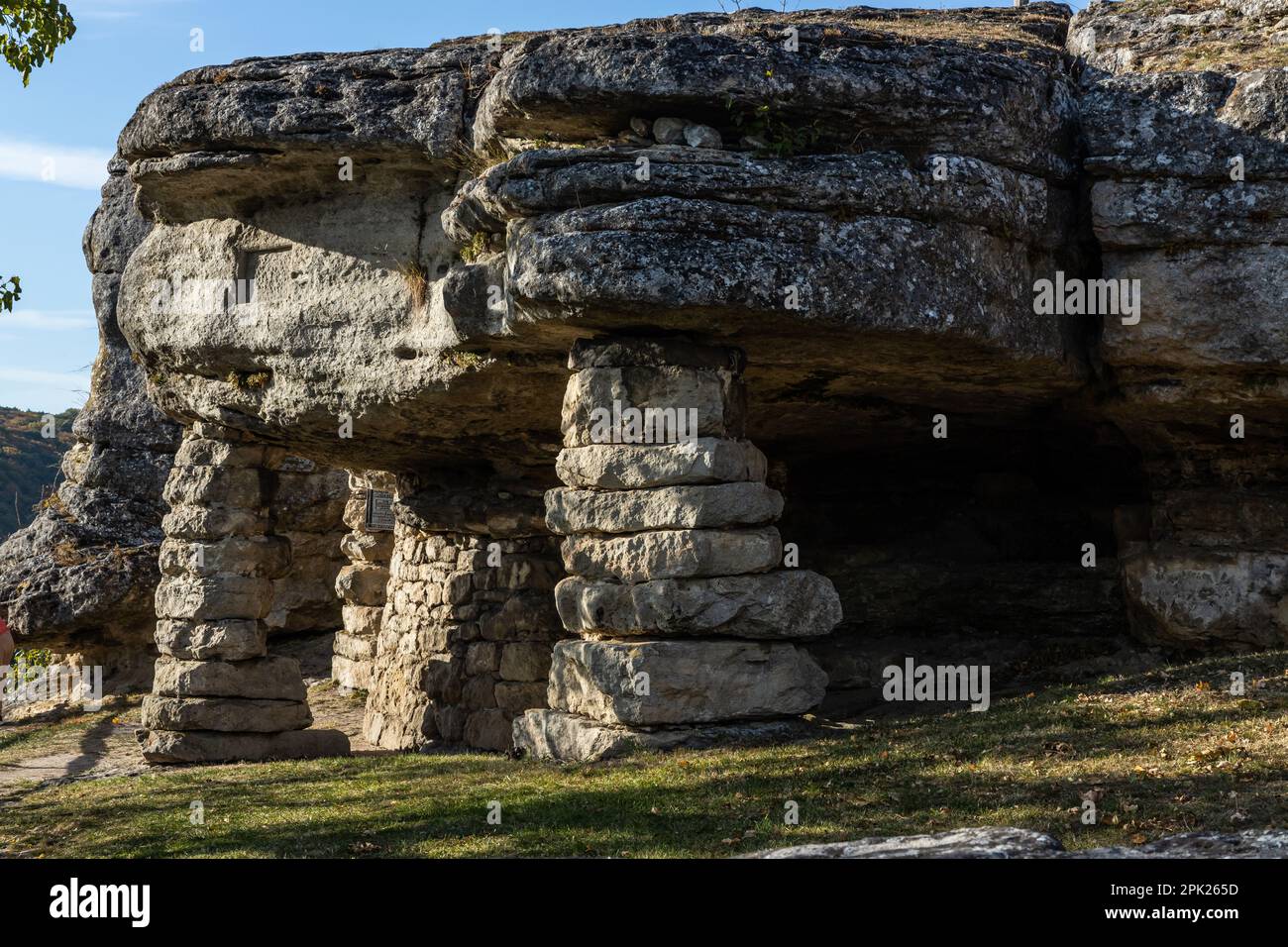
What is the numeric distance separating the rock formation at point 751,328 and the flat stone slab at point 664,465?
30mm

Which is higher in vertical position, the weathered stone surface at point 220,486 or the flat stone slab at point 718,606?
the weathered stone surface at point 220,486

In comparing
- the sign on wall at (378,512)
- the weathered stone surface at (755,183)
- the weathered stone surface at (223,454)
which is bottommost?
the sign on wall at (378,512)

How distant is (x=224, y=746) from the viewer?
12.1 meters

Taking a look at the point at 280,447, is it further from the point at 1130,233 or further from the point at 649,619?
the point at 1130,233

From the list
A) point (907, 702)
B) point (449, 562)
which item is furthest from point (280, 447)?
point (907, 702)

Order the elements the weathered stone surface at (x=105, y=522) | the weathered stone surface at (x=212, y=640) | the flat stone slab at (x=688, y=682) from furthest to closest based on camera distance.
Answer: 1. the weathered stone surface at (x=105, y=522)
2. the weathered stone surface at (x=212, y=640)
3. the flat stone slab at (x=688, y=682)

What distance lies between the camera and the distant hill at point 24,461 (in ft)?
113

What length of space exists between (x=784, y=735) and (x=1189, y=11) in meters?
6.63

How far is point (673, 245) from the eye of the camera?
8.75 m

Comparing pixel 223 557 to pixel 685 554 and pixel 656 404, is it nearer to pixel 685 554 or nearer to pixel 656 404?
pixel 656 404

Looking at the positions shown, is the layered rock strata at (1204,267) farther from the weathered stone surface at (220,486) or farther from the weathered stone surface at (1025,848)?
the weathered stone surface at (220,486)

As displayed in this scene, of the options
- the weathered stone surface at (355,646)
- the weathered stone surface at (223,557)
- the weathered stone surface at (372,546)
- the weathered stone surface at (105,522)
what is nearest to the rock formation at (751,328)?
the weathered stone surface at (223,557)

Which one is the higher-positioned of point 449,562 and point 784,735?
point 449,562
